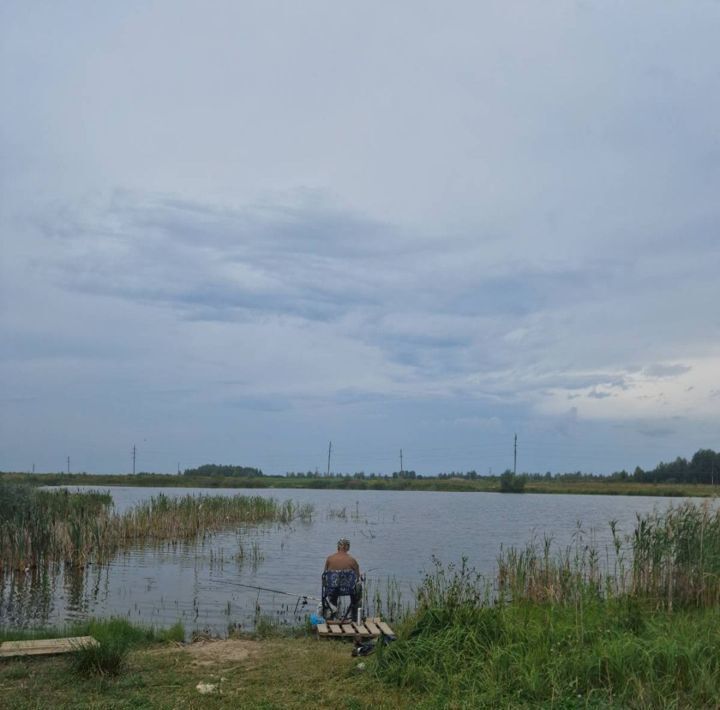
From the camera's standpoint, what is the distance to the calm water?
1509 cm

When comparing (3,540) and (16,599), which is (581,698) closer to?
(16,599)

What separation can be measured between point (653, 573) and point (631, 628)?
3.76m

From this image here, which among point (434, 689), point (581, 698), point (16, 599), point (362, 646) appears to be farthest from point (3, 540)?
point (581, 698)

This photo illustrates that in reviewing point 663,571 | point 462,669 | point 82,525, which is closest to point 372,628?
point 462,669

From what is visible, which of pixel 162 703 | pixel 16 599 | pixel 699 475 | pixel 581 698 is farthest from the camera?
pixel 699 475

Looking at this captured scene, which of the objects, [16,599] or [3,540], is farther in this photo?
[3,540]

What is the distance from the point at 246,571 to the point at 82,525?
5.43m

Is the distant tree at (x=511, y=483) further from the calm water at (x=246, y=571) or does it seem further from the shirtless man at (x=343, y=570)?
the shirtless man at (x=343, y=570)

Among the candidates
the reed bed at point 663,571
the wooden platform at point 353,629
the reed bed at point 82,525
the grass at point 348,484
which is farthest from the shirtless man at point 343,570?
the grass at point 348,484

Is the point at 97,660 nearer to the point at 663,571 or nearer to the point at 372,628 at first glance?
the point at 372,628

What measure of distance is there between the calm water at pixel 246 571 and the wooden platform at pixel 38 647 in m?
3.84

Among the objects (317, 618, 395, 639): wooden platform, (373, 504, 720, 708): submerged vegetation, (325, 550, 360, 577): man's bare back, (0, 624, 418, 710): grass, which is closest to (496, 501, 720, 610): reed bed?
(373, 504, 720, 708): submerged vegetation

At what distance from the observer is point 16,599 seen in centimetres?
1647

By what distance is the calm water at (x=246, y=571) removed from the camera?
15.1 meters
